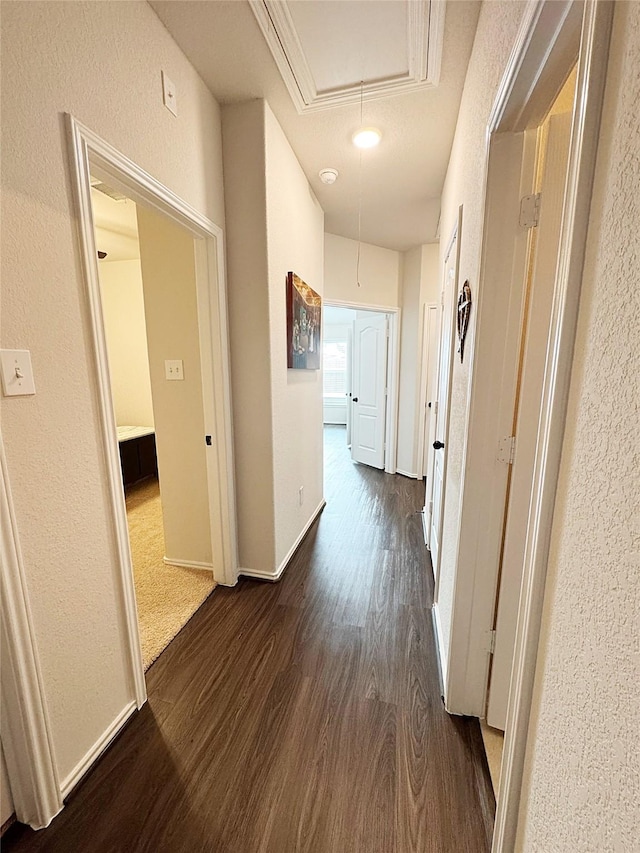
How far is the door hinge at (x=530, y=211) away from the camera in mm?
1093

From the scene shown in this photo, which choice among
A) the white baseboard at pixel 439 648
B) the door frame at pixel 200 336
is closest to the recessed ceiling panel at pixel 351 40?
the door frame at pixel 200 336

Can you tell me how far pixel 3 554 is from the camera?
93 cm

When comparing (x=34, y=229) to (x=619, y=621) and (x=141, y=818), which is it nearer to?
(x=619, y=621)

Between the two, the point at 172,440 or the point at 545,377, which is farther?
the point at 172,440

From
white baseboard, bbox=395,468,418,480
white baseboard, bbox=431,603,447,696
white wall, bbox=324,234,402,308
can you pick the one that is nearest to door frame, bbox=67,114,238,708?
white baseboard, bbox=431,603,447,696

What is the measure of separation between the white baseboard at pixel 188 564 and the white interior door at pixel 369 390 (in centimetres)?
275

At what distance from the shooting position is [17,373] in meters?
0.95

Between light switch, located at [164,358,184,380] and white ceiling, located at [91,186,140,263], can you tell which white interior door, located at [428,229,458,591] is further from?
white ceiling, located at [91,186,140,263]

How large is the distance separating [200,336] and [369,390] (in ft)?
9.98

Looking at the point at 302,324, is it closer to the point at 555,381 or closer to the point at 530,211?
the point at 530,211

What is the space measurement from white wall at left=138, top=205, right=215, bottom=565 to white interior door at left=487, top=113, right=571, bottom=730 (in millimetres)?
1721

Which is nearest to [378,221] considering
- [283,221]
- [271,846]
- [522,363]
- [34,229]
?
[283,221]

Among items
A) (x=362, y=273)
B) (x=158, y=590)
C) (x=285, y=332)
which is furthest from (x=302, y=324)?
(x=158, y=590)

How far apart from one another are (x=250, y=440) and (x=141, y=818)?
154 cm
